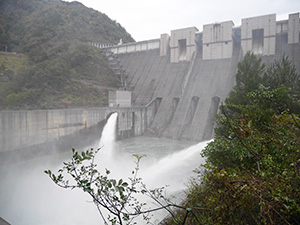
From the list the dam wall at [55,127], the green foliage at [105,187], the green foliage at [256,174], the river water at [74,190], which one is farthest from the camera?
the dam wall at [55,127]

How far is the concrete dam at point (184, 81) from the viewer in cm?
1425

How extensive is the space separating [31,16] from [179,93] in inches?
811

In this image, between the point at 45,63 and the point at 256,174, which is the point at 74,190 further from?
the point at 45,63

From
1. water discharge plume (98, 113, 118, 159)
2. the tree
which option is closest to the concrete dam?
water discharge plume (98, 113, 118, 159)

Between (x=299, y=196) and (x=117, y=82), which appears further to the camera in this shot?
(x=117, y=82)

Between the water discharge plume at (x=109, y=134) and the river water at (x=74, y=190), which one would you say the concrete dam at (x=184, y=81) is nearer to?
the water discharge plume at (x=109, y=134)

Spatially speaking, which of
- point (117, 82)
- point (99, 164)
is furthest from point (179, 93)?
point (99, 164)

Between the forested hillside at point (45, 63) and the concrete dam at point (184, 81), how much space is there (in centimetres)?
217

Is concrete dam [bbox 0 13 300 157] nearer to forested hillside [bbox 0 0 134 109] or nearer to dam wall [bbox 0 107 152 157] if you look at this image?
dam wall [bbox 0 107 152 157]

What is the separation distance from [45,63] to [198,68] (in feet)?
45.3

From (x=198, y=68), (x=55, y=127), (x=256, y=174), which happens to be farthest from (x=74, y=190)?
(x=198, y=68)

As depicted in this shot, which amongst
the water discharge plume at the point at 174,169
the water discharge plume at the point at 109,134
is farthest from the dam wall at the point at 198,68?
the water discharge plume at the point at 174,169

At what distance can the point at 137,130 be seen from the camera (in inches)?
706

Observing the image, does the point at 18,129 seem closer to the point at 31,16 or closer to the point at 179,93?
the point at 179,93
